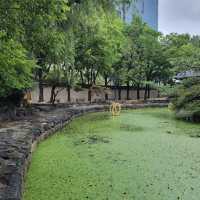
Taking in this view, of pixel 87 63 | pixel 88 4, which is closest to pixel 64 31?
pixel 88 4

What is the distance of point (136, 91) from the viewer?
25984 millimetres

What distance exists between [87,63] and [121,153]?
472 inches

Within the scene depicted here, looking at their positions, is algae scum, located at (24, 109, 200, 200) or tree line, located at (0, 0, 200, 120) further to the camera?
tree line, located at (0, 0, 200, 120)

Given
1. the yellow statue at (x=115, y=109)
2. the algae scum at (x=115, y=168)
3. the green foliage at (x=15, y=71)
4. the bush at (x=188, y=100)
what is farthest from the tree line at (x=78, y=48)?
the yellow statue at (x=115, y=109)

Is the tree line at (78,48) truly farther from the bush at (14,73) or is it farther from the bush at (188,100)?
the bush at (188,100)

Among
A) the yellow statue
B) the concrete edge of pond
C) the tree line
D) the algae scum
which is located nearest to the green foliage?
the tree line

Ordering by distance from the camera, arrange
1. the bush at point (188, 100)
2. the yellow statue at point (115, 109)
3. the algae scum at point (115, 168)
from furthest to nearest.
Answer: the yellow statue at point (115, 109) < the bush at point (188, 100) < the algae scum at point (115, 168)

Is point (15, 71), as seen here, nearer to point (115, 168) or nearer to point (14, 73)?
point (14, 73)

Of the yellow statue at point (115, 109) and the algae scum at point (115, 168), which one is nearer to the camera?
the algae scum at point (115, 168)

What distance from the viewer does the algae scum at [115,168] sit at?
3916mm

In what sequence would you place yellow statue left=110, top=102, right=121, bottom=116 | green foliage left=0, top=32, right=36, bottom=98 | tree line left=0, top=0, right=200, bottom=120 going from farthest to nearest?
yellow statue left=110, top=102, right=121, bottom=116 → green foliage left=0, top=32, right=36, bottom=98 → tree line left=0, top=0, right=200, bottom=120

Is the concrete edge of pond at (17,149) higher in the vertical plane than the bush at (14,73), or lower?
lower

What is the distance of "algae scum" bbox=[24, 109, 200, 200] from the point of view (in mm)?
3916

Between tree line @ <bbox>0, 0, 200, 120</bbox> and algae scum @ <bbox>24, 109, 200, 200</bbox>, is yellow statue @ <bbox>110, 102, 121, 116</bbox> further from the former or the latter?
algae scum @ <bbox>24, 109, 200, 200</bbox>
